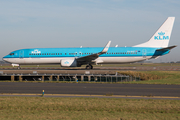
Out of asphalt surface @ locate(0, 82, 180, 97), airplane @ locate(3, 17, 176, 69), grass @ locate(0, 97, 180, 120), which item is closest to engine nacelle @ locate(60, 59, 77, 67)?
airplane @ locate(3, 17, 176, 69)

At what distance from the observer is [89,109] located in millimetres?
11453

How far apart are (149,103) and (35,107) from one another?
6980mm

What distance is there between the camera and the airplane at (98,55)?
38312 mm

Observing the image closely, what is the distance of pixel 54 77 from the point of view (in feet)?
110

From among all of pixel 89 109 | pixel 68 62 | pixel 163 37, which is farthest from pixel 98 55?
pixel 89 109

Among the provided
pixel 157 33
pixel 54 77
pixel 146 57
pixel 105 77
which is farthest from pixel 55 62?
pixel 157 33

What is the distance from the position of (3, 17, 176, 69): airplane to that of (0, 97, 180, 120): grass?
946 inches

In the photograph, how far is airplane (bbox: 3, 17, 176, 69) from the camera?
3831 centimetres

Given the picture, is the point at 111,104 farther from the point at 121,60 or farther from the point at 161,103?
the point at 121,60

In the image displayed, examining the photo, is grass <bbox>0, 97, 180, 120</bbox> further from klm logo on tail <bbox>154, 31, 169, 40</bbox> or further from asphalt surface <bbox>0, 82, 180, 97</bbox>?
klm logo on tail <bbox>154, 31, 169, 40</bbox>

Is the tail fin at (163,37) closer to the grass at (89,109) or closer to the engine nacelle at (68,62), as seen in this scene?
the engine nacelle at (68,62)

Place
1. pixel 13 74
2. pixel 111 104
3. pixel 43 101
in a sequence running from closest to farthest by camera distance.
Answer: pixel 111 104
pixel 43 101
pixel 13 74

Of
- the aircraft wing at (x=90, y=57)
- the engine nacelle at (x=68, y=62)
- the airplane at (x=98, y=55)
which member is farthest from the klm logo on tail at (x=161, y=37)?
the engine nacelle at (x=68, y=62)

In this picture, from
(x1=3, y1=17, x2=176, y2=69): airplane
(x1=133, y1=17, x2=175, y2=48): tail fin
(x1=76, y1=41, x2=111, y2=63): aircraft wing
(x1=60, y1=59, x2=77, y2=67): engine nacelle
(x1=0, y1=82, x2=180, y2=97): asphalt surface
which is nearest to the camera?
(x1=0, y1=82, x2=180, y2=97): asphalt surface
